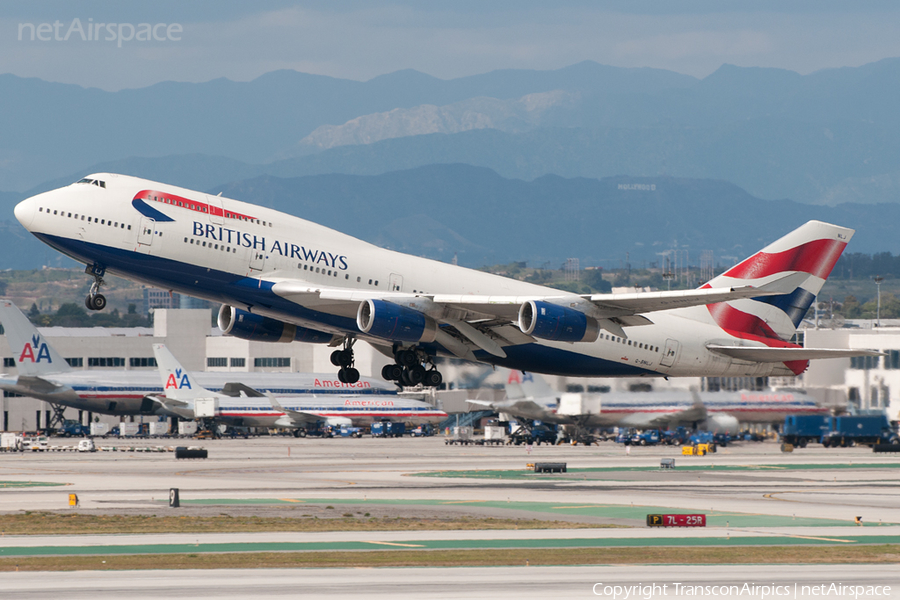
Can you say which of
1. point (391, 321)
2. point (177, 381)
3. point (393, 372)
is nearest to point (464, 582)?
point (391, 321)

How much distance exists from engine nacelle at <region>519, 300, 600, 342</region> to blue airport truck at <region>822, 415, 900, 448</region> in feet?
156

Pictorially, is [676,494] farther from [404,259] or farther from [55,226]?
[55,226]

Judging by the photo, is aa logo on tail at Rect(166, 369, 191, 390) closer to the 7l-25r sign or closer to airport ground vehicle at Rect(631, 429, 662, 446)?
airport ground vehicle at Rect(631, 429, 662, 446)

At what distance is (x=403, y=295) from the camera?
50.2m

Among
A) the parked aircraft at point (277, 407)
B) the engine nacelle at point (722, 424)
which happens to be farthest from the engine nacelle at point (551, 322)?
the parked aircraft at point (277, 407)

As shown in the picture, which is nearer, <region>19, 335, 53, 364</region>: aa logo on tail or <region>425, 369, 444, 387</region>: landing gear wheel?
<region>425, 369, 444, 387</region>: landing gear wheel

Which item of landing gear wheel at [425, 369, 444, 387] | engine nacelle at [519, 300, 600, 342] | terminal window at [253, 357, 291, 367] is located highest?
terminal window at [253, 357, 291, 367]

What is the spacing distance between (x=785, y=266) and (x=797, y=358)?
4964 mm

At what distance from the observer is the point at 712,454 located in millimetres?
90938

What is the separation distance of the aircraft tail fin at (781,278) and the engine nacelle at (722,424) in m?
31.7

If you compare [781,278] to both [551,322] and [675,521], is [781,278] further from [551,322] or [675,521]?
[675,521]

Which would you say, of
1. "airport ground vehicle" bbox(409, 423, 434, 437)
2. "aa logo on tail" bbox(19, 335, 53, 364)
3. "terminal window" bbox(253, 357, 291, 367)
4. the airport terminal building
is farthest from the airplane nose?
"terminal window" bbox(253, 357, 291, 367)

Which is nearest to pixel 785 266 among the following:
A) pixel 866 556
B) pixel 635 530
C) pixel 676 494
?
pixel 676 494

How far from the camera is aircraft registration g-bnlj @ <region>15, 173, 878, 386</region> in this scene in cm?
4669
